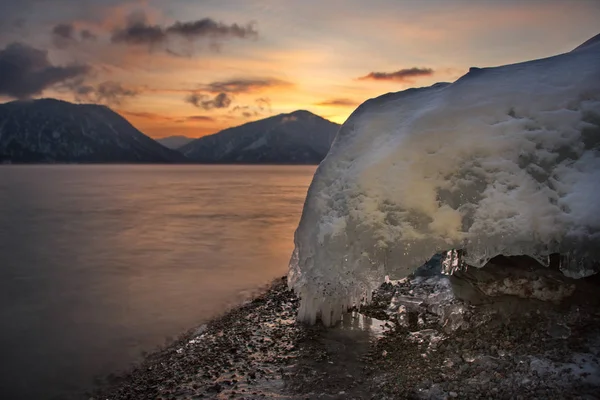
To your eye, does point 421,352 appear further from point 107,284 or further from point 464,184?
point 107,284

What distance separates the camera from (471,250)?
8.34 meters

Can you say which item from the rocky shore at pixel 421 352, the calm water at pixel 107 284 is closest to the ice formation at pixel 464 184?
the rocky shore at pixel 421 352

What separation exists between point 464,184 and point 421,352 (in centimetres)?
341

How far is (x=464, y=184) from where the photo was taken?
28.2 feet

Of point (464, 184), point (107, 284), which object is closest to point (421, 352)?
point (464, 184)

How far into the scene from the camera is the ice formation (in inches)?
313

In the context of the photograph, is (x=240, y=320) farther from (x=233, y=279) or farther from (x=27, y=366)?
(x=233, y=279)

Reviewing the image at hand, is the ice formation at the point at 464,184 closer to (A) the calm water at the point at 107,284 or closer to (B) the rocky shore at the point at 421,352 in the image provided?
(B) the rocky shore at the point at 421,352

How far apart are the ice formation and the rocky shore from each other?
46.3 inches

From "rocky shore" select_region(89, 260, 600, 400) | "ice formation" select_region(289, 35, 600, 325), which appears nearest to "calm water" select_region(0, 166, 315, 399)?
"rocky shore" select_region(89, 260, 600, 400)

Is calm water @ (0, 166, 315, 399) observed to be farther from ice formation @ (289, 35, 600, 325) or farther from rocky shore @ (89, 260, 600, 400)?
ice formation @ (289, 35, 600, 325)

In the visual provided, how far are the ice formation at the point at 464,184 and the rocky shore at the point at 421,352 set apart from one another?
3.86ft

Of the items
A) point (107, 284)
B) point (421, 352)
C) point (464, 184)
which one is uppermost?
point (464, 184)

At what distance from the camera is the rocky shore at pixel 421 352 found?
7277 millimetres
